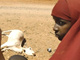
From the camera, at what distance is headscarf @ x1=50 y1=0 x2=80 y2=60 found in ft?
6.93

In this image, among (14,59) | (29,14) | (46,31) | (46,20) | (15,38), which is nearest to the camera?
(14,59)

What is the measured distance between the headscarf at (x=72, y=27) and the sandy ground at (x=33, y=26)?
2694mm

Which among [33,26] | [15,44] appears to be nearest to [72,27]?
[15,44]

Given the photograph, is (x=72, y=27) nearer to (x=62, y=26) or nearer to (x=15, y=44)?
(x=62, y=26)

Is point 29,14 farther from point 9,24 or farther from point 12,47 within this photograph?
point 12,47

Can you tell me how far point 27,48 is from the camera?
204 inches

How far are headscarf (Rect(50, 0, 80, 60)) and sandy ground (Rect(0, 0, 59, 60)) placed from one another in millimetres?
2694

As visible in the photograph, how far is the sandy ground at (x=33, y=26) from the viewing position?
529 cm

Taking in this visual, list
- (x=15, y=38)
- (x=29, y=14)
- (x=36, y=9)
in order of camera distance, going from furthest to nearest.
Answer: (x=36, y=9) → (x=29, y=14) → (x=15, y=38)

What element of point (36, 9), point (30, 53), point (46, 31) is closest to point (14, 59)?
point (30, 53)

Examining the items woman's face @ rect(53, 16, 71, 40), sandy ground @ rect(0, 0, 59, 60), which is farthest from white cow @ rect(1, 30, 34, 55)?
woman's face @ rect(53, 16, 71, 40)

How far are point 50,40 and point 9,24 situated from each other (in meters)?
1.81

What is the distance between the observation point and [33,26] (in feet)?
22.6

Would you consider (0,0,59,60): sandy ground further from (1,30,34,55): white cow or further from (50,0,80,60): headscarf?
(50,0,80,60): headscarf
